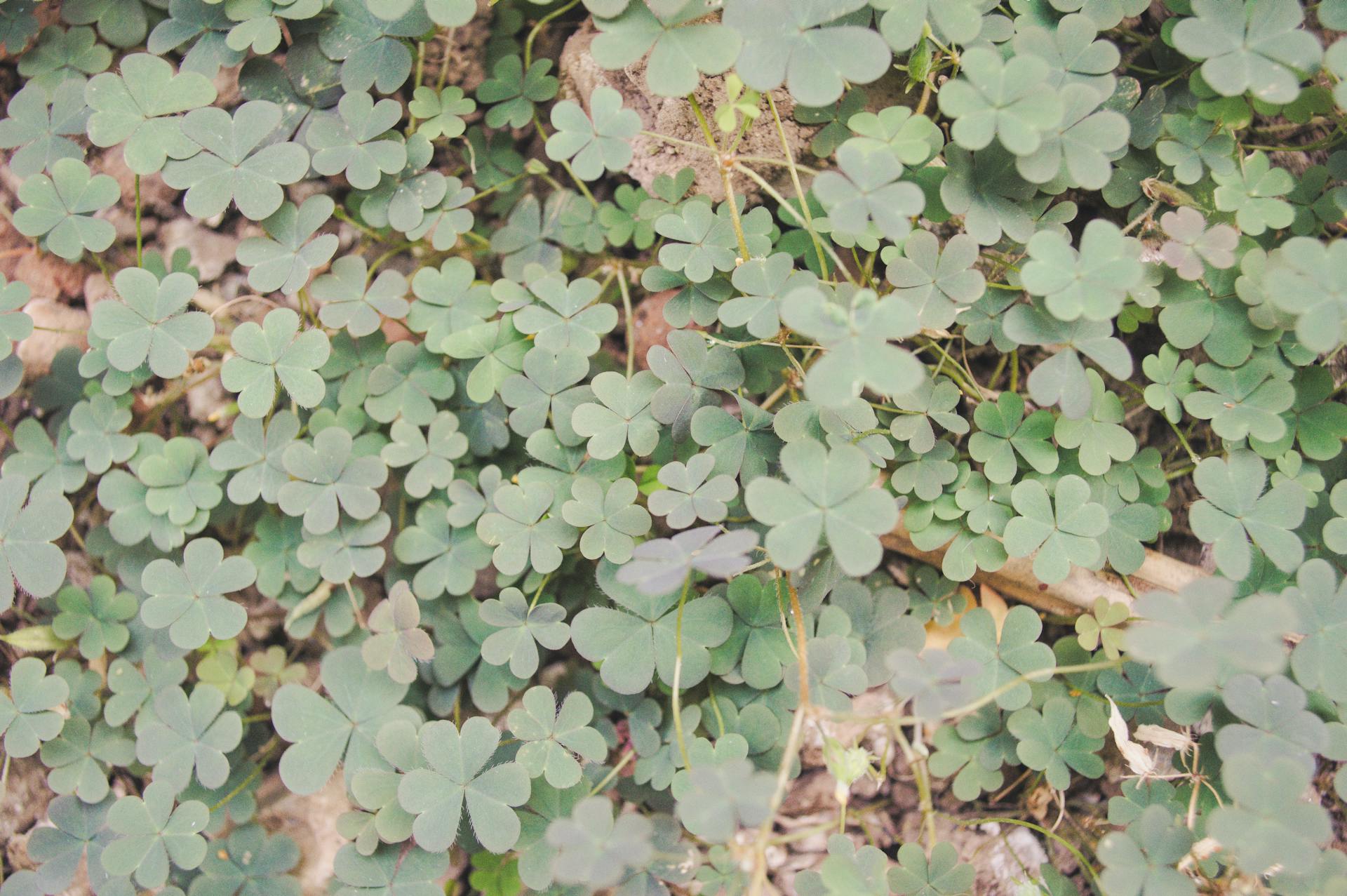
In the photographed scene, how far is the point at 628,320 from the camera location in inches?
84.8

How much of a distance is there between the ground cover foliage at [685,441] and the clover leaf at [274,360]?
0.04 ft

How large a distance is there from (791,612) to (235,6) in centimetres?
205

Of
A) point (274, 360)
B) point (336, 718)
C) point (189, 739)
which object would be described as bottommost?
point (189, 739)

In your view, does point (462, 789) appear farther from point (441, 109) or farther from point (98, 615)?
point (441, 109)


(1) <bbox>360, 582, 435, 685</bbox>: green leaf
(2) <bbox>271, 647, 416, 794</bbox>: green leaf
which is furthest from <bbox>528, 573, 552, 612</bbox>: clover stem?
(2) <bbox>271, 647, 416, 794</bbox>: green leaf

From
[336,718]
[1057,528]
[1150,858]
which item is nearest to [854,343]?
[1057,528]

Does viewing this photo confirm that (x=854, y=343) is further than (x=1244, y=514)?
No

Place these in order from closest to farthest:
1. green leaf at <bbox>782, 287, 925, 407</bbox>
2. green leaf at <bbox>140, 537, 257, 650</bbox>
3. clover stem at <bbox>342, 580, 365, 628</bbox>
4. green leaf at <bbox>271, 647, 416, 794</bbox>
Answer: green leaf at <bbox>782, 287, 925, 407</bbox> < green leaf at <bbox>271, 647, 416, 794</bbox> < green leaf at <bbox>140, 537, 257, 650</bbox> < clover stem at <bbox>342, 580, 365, 628</bbox>

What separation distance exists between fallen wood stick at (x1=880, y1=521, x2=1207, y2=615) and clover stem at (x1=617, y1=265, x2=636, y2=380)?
32.0 inches

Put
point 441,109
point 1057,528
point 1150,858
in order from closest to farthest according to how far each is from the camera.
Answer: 1. point 1150,858
2. point 1057,528
3. point 441,109

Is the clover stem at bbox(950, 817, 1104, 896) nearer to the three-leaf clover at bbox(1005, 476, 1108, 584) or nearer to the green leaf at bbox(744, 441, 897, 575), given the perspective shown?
the three-leaf clover at bbox(1005, 476, 1108, 584)

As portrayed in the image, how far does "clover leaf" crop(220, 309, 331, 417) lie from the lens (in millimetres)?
1991

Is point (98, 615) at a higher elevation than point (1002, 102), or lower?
lower

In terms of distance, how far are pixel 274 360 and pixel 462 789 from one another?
3.75ft
